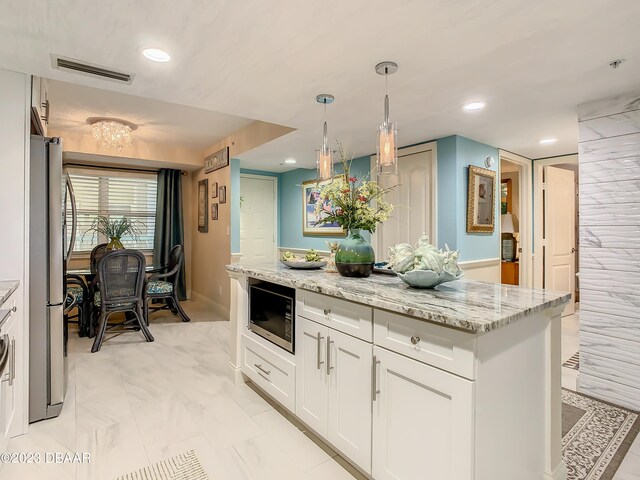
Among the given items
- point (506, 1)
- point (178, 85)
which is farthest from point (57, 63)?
point (506, 1)

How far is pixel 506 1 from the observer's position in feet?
4.70

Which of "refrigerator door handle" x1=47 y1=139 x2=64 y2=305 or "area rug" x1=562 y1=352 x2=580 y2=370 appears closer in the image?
"refrigerator door handle" x1=47 y1=139 x2=64 y2=305

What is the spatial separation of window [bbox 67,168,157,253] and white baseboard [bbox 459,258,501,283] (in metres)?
4.69

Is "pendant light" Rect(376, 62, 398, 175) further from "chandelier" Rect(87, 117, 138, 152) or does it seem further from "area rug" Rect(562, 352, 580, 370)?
"chandelier" Rect(87, 117, 138, 152)

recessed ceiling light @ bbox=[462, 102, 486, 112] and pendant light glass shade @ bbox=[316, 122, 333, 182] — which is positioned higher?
recessed ceiling light @ bbox=[462, 102, 486, 112]

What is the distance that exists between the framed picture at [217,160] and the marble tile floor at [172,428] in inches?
101

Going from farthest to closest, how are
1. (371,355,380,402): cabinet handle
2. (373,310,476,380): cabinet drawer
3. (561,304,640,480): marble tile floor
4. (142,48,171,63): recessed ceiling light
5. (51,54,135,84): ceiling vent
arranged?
(51,54,135,84): ceiling vent
(142,48,171,63): recessed ceiling light
(561,304,640,480): marble tile floor
(371,355,380,402): cabinet handle
(373,310,476,380): cabinet drawer

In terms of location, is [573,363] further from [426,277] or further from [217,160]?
[217,160]

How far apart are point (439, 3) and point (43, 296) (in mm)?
2658

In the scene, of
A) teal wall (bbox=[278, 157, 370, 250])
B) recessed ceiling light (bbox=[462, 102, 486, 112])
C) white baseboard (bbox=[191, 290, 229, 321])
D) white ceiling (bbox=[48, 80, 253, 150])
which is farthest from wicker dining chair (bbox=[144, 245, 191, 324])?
recessed ceiling light (bbox=[462, 102, 486, 112])

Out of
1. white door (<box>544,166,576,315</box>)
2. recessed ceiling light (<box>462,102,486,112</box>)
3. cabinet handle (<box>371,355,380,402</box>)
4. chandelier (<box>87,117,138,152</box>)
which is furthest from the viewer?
white door (<box>544,166,576,315</box>)

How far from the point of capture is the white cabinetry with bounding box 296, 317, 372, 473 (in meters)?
1.56

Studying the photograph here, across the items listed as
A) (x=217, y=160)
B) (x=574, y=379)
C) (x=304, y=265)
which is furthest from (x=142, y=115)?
(x=574, y=379)

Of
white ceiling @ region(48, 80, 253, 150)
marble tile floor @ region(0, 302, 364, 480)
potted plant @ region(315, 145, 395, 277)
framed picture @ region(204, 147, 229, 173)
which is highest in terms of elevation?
white ceiling @ region(48, 80, 253, 150)
